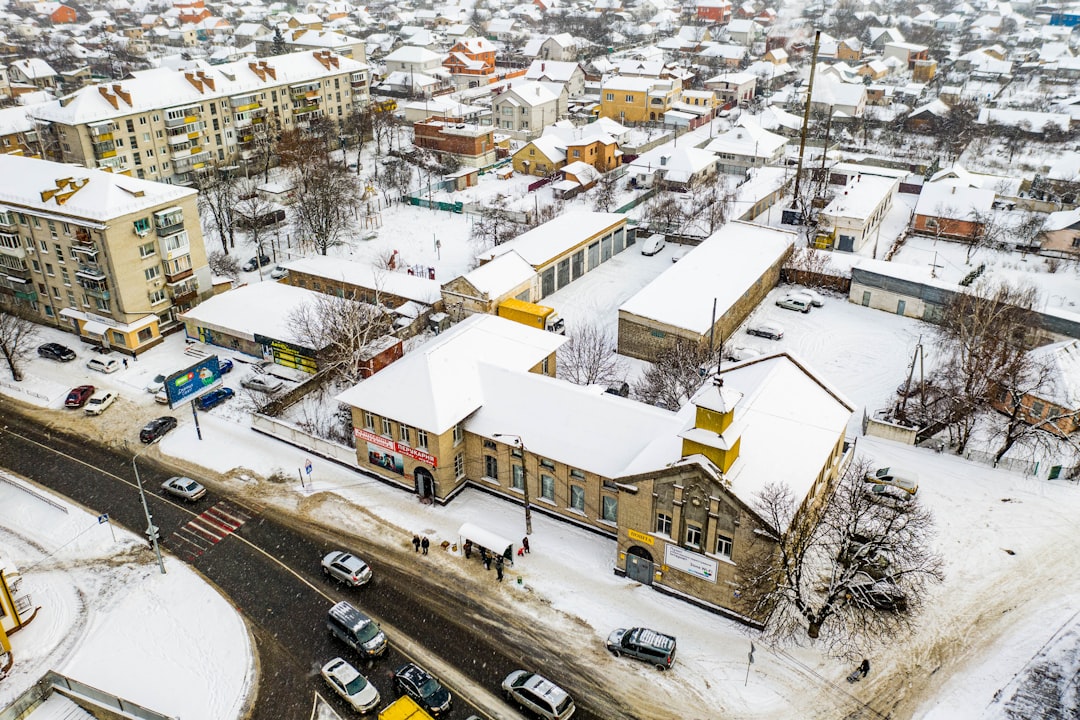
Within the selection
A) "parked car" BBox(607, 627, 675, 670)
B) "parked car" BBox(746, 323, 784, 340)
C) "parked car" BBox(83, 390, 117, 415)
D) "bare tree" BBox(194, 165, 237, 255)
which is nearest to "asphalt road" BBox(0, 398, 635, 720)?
"parked car" BBox(607, 627, 675, 670)

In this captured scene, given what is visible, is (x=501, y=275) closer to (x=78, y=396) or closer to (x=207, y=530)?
(x=207, y=530)

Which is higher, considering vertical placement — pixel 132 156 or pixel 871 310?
pixel 132 156

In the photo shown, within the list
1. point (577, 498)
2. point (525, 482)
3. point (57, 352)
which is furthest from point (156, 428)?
point (577, 498)

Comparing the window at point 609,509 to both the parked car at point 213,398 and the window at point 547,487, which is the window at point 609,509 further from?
the parked car at point 213,398

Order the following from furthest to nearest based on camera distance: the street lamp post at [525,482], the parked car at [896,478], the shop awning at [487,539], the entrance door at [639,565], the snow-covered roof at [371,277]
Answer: the snow-covered roof at [371,277], the parked car at [896,478], the street lamp post at [525,482], the shop awning at [487,539], the entrance door at [639,565]

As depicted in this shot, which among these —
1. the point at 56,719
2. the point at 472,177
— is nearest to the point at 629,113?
the point at 472,177

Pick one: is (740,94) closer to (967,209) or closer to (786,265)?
(967,209)

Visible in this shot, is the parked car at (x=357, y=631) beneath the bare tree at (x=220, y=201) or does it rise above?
beneath

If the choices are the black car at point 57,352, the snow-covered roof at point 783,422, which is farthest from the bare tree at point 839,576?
the black car at point 57,352
